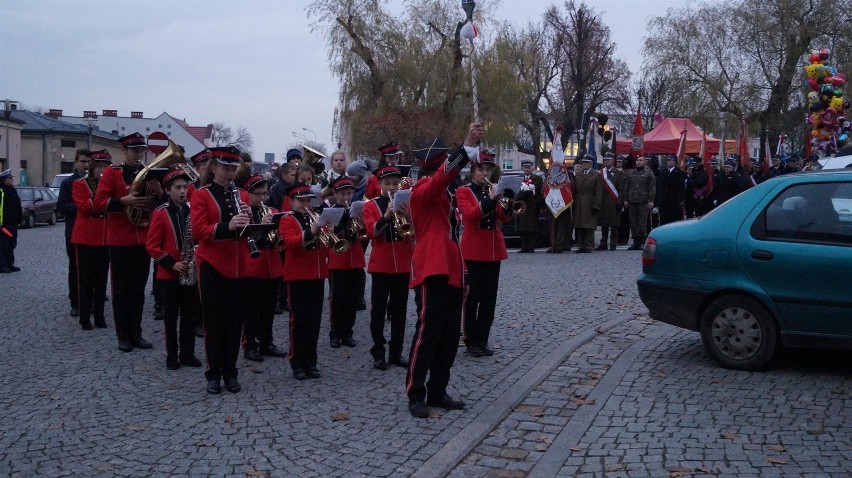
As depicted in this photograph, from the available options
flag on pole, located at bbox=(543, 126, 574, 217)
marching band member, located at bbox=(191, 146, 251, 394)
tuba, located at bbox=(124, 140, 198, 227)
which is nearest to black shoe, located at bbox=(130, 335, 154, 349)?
tuba, located at bbox=(124, 140, 198, 227)

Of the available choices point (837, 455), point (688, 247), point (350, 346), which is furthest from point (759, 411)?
point (350, 346)

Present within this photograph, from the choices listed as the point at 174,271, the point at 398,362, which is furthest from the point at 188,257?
the point at 398,362

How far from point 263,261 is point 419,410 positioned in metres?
2.40

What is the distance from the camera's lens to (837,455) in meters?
5.66

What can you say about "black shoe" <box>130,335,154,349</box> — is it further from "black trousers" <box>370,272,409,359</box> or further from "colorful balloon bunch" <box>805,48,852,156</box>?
"colorful balloon bunch" <box>805,48,852,156</box>

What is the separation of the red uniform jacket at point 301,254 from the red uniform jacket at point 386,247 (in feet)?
1.90

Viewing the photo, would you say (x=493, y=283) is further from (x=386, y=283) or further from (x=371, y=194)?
(x=371, y=194)

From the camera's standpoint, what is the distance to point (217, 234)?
719 centimetres

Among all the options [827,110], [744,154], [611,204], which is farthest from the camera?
[744,154]

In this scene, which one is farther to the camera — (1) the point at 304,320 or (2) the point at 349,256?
(2) the point at 349,256

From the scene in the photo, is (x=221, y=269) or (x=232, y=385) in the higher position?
(x=221, y=269)

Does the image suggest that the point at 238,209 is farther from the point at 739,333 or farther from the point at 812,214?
the point at 812,214

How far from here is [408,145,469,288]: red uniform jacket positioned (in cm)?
656

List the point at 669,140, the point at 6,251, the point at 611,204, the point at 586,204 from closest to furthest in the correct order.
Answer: the point at 6,251
the point at 586,204
the point at 611,204
the point at 669,140
